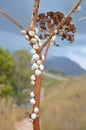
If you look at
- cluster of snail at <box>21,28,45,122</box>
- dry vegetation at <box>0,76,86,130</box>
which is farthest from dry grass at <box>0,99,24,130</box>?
cluster of snail at <box>21,28,45,122</box>

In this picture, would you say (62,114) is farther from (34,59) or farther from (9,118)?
(34,59)

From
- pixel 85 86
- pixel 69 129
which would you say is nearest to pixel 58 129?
pixel 69 129

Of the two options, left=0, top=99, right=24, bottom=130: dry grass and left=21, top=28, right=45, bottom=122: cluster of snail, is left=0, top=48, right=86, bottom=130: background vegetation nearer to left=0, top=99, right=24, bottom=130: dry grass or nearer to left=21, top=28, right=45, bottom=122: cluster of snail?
left=0, top=99, right=24, bottom=130: dry grass

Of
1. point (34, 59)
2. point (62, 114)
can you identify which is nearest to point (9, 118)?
point (62, 114)

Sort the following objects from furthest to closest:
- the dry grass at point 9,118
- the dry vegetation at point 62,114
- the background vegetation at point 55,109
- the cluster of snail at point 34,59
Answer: the background vegetation at point 55,109
the dry vegetation at point 62,114
the dry grass at point 9,118
the cluster of snail at point 34,59

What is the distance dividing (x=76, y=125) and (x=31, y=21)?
1344 centimetres

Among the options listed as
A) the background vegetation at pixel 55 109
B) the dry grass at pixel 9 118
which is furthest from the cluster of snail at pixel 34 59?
the dry grass at pixel 9 118

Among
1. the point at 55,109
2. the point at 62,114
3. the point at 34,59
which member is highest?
the point at 55,109

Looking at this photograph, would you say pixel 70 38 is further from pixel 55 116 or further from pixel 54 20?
pixel 55 116

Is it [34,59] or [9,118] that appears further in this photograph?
[9,118]

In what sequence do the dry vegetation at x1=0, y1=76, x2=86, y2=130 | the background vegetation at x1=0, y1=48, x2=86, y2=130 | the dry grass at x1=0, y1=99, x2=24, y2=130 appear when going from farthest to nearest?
the background vegetation at x1=0, y1=48, x2=86, y2=130
the dry vegetation at x1=0, y1=76, x2=86, y2=130
the dry grass at x1=0, y1=99, x2=24, y2=130

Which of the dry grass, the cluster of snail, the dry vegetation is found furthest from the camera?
the dry vegetation

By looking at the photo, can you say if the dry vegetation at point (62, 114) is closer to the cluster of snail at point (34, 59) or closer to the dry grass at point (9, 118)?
the dry grass at point (9, 118)

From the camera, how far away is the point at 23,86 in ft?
105
